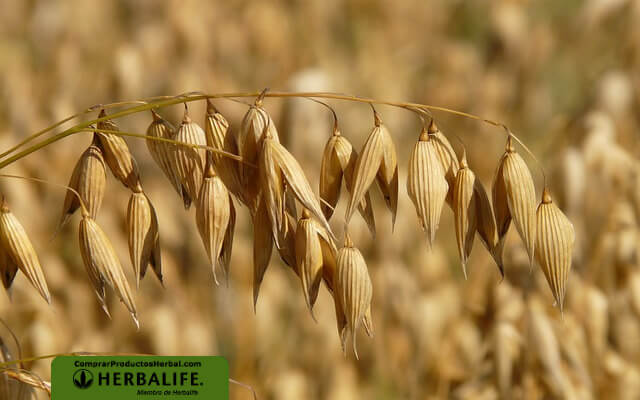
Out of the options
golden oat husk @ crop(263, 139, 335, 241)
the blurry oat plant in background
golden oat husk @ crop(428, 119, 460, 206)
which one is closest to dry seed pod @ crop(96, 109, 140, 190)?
the blurry oat plant in background

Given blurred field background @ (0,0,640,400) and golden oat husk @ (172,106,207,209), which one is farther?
blurred field background @ (0,0,640,400)

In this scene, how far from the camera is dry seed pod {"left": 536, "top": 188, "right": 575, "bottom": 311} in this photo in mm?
530

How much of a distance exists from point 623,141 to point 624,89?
0.08 meters

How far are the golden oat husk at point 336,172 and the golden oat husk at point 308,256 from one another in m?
0.02

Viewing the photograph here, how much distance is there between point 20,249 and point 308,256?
0.19 meters

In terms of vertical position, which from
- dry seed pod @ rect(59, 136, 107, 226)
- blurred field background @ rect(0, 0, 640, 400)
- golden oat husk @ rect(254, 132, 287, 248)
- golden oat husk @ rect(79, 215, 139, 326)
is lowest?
Result: golden oat husk @ rect(79, 215, 139, 326)

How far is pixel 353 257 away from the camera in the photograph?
0.52 metres

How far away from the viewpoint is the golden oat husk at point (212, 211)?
1.66ft

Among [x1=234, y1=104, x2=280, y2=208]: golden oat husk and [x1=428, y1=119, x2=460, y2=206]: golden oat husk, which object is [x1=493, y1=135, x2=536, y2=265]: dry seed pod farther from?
[x1=234, y1=104, x2=280, y2=208]: golden oat husk

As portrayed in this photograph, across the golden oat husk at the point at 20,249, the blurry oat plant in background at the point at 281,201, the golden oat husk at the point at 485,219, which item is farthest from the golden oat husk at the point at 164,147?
the golden oat husk at the point at 485,219

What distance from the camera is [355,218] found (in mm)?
1157

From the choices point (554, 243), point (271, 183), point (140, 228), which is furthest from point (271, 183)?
point (554, 243)

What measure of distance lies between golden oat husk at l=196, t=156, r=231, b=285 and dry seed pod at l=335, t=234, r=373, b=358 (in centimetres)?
8

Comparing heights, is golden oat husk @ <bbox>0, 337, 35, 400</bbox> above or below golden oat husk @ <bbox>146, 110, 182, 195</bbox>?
below
